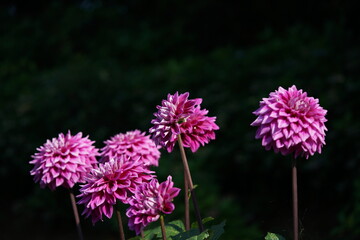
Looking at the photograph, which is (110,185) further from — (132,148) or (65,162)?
(132,148)

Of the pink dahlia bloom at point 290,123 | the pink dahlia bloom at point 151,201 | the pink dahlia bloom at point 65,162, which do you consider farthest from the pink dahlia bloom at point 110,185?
the pink dahlia bloom at point 290,123

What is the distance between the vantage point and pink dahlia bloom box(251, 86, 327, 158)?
1572mm

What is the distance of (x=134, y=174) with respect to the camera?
1700mm

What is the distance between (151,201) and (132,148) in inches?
21.6

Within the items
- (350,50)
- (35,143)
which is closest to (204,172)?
(350,50)

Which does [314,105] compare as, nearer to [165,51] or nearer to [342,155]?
[342,155]

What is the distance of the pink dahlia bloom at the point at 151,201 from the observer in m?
1.60

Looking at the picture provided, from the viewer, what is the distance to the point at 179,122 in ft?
5.74

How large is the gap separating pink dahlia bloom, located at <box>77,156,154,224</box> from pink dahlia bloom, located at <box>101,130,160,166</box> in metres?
0.34

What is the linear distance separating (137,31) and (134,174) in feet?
30.0

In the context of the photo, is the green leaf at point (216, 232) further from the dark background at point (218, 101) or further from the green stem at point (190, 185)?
the dark background at point (218, 101)

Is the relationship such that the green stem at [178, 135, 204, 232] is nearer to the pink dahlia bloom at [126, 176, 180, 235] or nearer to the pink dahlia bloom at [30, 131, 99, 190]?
the pink dahlia bloom at [126, 176, 180, 235]

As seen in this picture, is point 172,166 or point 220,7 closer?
point 172,166

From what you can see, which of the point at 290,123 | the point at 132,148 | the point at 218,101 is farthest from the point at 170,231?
the point at 218,101
